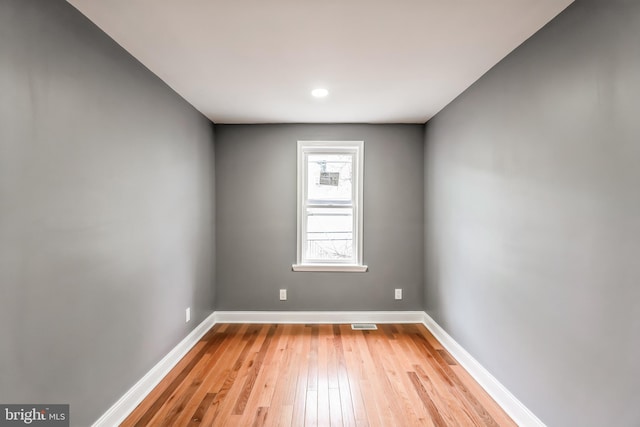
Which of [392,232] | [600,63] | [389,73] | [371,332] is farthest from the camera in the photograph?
[392,232]

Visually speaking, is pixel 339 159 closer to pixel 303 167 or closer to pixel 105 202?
pixel 303 167

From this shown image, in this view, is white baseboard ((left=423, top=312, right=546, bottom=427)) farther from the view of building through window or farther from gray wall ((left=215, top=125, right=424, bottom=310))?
the view of building through window

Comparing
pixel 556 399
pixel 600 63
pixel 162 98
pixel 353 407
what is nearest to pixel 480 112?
pixel 600 63

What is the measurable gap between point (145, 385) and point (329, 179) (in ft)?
8.87

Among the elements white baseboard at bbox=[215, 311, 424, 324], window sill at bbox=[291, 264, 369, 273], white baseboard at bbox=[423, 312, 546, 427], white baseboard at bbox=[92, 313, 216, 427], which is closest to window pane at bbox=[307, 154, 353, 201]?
window sill at bbox=[291, 264, 369, 273]

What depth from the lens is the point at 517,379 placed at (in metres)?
1.99

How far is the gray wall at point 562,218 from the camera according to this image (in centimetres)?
132

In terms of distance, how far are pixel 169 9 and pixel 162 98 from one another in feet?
3.40

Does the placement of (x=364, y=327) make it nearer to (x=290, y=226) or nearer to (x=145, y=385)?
(x=290, y=226)

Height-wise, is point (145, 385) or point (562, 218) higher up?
point (562, 218)

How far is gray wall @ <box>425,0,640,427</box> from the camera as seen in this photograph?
4.33ft

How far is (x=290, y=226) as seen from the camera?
3750 millimetres

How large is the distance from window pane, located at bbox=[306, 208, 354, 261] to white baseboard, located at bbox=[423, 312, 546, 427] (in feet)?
4.52

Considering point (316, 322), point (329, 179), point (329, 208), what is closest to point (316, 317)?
point (316, 322)
